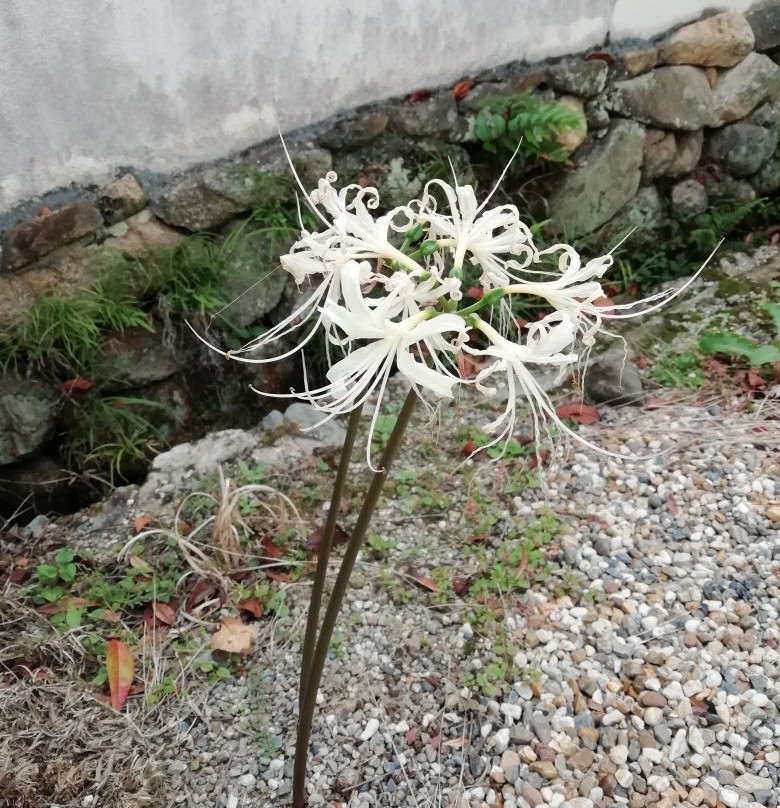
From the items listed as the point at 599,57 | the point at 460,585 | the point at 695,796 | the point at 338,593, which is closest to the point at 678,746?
the point at 695,796

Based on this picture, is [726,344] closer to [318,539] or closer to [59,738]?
[318,539]

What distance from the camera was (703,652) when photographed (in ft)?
6.16

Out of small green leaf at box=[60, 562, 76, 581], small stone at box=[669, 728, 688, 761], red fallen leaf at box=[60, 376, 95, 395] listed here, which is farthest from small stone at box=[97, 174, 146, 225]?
small stone at box=[669, 728, 688, 761]

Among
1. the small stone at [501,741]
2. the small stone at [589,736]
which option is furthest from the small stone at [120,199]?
the small stone at [589,736]

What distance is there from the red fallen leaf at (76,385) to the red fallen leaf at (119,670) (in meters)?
0.96

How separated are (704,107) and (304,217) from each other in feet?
7.10

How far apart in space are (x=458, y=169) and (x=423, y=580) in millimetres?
1848

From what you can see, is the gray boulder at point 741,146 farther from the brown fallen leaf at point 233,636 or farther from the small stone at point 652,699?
the brown fallen leaf at point 233,636

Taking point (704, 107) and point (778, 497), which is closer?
point (778, 497)

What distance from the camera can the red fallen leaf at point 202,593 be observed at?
82.4 inches

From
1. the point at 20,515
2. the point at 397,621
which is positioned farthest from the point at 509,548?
the point at 20,515

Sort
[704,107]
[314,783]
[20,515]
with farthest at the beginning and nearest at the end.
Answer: [704,107]
[20,515]
[314,783]

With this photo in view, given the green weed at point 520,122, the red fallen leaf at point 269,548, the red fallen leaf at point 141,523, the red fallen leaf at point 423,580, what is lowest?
the red fallen leaf at point 423,580

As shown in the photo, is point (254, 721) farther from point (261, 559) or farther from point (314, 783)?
point (261, 559)
